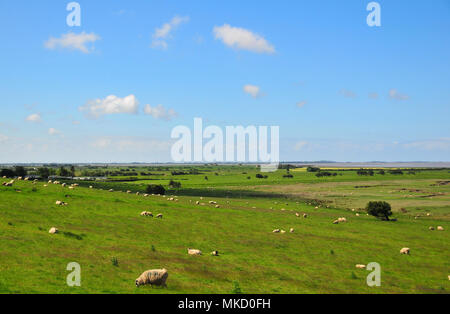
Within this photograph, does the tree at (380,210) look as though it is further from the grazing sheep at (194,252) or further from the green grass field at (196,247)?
the grazing sheep at (194,252)

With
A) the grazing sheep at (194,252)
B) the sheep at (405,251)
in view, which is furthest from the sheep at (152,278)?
the sheep at (405,251)

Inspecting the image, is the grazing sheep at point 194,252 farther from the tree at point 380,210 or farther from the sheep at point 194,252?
the tree at point 380,210

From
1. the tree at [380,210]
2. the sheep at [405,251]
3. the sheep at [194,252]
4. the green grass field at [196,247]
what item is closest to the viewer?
the green grass field at [196,247]

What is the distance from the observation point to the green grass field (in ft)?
71.6

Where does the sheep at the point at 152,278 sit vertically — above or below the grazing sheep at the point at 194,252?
above

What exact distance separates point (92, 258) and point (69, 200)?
2473 cm

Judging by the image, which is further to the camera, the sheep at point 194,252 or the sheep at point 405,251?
the sheep at point 405,251

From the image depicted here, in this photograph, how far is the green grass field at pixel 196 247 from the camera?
71.6 feet

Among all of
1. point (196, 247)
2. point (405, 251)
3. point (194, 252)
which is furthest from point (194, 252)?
point (405, 251)

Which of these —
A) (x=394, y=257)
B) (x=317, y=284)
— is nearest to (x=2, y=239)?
(x=317, y=284)

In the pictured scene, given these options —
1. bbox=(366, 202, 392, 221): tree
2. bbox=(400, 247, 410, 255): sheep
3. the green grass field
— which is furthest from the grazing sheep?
bbox=(366, 202, 392, 221): tree

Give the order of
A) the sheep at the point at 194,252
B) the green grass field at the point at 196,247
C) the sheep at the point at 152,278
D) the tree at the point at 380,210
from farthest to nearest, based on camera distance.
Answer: the tree at the point at 380,210 < the sheep at the point at 194,252 < the green grass field at the point at 196,247 < the sheep at the point at 152,278

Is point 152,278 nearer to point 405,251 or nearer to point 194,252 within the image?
point 194,252
